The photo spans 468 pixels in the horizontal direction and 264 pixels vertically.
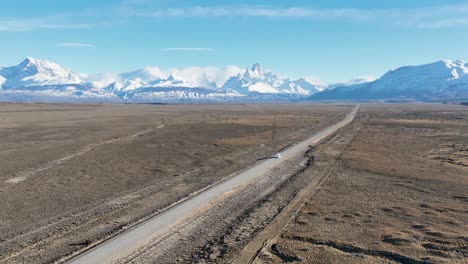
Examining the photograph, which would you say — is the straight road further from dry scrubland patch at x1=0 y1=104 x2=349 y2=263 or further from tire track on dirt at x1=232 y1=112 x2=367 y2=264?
tire track on dirt at x1=232 y1=112 x2=367 y2=264

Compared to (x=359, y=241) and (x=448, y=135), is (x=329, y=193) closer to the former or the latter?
(x=359, y=241)

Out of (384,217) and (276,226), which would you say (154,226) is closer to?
(276,226)

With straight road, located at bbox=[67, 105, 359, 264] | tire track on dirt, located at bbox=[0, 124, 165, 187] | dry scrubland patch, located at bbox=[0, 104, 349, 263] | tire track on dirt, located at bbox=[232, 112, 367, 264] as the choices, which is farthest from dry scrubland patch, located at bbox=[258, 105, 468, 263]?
tire track on dirt, located at bbox=[0, 124, 165, 187]

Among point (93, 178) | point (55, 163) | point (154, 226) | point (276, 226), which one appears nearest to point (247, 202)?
point (276, 226)

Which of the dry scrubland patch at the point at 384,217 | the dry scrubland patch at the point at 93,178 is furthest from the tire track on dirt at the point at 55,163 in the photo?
the dry scrubland patch at the point at 384,217

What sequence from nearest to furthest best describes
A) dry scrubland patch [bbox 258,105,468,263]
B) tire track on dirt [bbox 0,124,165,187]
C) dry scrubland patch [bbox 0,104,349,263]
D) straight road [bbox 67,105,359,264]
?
straight road [bbox 67,105,359,264] → dry scrubland patch [bbox 258,105,468,263] → dry scrubland patch [bbox 0,104,349,263] → tire track on dirt [bbox 0,124,165,187]

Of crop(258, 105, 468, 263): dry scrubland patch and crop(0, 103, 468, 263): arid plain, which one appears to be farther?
crop(0, 103, 468, 263): arid plain

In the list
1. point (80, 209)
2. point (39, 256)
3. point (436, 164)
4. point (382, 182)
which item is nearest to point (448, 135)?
point (436, 164)

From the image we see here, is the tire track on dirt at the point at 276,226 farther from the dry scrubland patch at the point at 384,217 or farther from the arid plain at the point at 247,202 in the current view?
the dry scrubland patch at the point at 384,217
